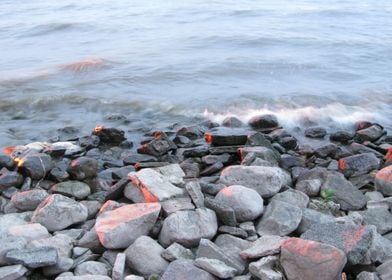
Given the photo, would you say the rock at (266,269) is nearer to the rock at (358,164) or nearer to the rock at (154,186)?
the rock at (154,186)

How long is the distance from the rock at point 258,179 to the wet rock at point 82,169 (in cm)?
167

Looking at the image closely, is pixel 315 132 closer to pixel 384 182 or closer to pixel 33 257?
pixel 384 182

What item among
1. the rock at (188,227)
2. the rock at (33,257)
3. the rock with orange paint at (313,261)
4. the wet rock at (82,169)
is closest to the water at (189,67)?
the wet rock at (82,169)

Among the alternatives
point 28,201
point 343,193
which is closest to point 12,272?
point 28,201

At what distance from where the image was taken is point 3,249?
3977mm

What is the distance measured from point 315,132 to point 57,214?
4663mm

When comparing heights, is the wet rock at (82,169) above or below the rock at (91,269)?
below

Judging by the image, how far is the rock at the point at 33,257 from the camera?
12.5 feet

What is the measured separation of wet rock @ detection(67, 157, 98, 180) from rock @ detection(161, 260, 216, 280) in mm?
2665

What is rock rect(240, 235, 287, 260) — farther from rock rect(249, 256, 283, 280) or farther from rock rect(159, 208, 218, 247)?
rock rect(159, 208, 218, 247)

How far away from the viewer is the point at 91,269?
13.1 ft

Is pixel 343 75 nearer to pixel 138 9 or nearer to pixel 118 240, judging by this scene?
pixel 118 240

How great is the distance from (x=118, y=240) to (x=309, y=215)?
1.76 meters

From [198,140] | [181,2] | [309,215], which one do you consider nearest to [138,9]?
[181,2]
